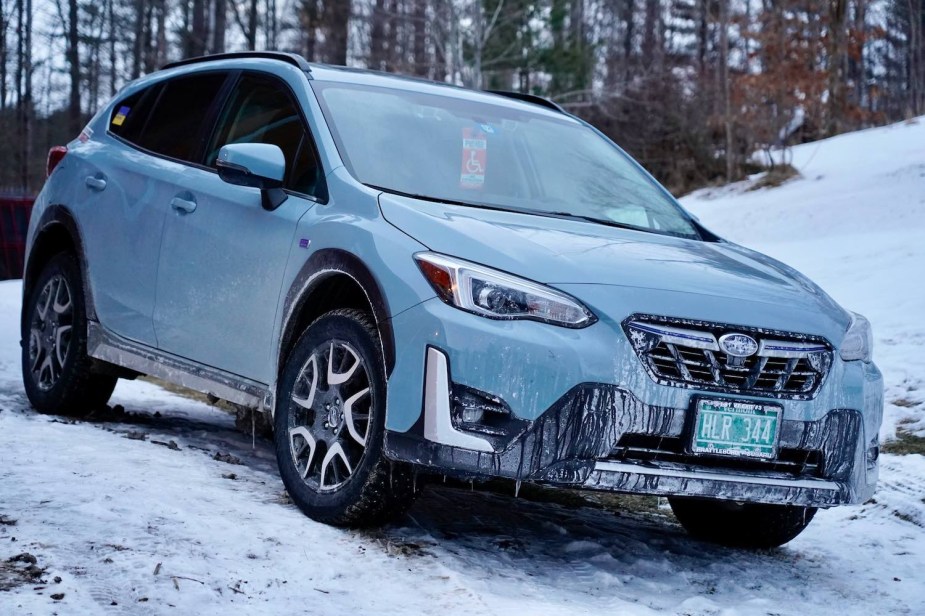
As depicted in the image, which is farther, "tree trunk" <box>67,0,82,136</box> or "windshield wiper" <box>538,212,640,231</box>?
"tree trunk" <box>67,0,82,136</box>

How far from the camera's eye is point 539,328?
3.84 m

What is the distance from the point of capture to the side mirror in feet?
Result: 15.5

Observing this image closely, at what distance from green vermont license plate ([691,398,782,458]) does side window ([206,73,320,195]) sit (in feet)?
5.82

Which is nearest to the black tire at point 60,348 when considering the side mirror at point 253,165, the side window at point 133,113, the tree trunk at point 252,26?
the side window at point 133,113

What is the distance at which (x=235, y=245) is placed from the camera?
505cm

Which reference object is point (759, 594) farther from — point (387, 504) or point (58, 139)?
point (58, 139)

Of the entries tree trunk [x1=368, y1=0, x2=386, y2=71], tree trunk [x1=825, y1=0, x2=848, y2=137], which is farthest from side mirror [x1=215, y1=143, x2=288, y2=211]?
tree trunk [x1=368, y1=0, x2=386, y2=71]

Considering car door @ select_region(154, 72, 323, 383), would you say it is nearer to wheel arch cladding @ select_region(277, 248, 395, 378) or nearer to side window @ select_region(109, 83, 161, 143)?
wheel arch cladding @ select_region(277, 248, 395, 378)

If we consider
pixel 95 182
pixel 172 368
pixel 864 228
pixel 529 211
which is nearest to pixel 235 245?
pixel 172 368

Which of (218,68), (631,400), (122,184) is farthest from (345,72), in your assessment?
(631,400)

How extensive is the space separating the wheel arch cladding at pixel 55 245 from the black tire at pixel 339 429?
1.98m

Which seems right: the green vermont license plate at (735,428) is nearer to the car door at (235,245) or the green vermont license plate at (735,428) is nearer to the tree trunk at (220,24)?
the car door at (235,245)

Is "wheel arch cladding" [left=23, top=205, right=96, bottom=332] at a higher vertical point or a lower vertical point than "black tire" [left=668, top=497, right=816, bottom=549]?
higher

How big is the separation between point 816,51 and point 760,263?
24.9 meters
